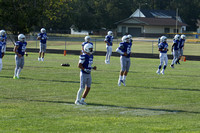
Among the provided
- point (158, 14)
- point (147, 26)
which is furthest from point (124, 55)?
point (158, 14)

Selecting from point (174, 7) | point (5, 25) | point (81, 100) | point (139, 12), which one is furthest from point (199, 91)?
point (174, 7)

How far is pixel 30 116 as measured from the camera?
1088 cm

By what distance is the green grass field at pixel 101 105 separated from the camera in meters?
9.80

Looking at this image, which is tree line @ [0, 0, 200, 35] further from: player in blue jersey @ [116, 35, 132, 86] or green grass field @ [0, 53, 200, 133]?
player in blue jersey @ [116, 35, 132, 86]

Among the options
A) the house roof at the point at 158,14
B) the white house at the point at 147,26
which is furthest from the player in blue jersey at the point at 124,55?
the house roof at the point at 158,14

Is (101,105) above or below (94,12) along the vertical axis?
below

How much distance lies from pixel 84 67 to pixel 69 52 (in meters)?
31.3

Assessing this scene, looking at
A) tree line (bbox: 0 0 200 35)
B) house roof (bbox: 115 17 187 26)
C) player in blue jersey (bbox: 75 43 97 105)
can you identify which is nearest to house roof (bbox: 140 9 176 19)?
tree line (bbox: 0 0 200 35)

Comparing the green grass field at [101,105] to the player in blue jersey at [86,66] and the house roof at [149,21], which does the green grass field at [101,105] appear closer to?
the player in blue jersey at [86,66]

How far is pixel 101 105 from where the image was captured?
506 inches

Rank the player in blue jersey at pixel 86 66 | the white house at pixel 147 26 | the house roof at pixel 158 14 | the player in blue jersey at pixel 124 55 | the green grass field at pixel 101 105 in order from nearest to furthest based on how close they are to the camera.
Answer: the green grass field at pixel 101 105 < the player in blue jersey at pixel 86 66 < the player in blue jersey at pixel 124 55 < the white house at pixel 147 26 < the house roof at pixel 158 14

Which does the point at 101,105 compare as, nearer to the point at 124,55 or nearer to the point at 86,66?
the point at 86,66

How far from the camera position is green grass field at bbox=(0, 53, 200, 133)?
980 cm

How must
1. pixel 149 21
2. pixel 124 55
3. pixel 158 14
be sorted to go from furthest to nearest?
pixel 158 14 < pixel 149 21 < pixel 124 55
